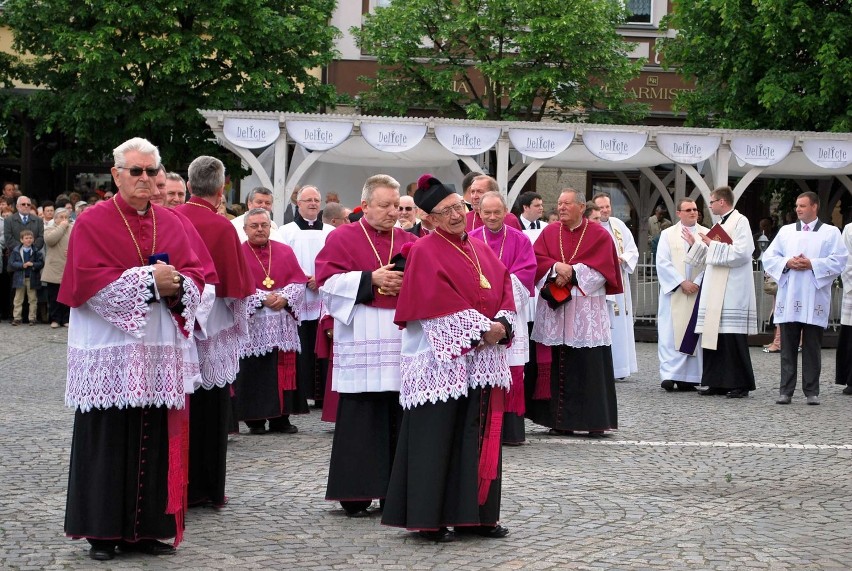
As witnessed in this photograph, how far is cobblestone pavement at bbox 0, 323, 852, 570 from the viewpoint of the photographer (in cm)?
696

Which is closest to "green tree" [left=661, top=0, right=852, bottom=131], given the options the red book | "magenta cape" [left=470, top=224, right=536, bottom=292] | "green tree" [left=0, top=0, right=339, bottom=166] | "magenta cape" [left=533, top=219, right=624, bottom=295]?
"green tree" [left=0, top=0, right=339, bottom=166]

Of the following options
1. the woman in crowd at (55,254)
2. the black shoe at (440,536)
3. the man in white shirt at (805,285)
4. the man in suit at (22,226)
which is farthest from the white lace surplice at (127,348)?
the man in suit at (22,226)

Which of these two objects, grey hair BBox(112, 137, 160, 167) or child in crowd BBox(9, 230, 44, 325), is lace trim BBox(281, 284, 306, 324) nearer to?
grey hair BBox(112, 137, 160, 167)

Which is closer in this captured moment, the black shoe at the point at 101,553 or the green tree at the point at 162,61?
the black shoe at the point at 101,553

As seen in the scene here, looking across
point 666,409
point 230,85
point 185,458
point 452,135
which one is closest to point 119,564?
point 185,458

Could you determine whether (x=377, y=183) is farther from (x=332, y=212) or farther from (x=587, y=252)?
(x=332, y=212)

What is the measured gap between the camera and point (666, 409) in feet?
44.6

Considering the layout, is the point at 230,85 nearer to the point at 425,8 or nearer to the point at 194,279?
the point at 425,8

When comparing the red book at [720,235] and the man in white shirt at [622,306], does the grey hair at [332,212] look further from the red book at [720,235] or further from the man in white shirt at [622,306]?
the red book at [720,235]

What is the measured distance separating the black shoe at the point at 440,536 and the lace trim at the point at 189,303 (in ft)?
5.33

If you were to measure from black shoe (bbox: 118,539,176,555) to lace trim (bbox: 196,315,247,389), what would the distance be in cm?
137

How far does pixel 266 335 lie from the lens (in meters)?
11.4

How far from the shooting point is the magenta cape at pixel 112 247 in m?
6.70

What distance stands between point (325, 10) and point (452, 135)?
795cm
